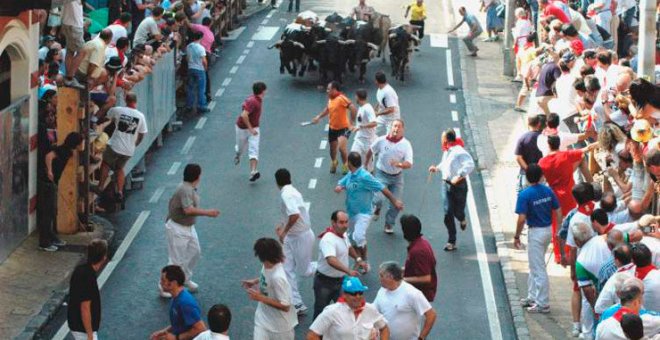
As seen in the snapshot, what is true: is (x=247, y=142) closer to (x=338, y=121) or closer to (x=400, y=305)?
(x=338, y=121)

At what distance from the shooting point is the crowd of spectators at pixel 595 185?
15.6 m

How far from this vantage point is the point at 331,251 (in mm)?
17359

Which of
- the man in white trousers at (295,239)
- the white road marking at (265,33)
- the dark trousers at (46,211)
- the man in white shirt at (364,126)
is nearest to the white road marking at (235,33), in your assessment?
the white road marking at (265,33)

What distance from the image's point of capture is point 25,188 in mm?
21812

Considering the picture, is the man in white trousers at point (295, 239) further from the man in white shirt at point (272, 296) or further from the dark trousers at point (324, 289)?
the man in white shirt at point (272, 296)

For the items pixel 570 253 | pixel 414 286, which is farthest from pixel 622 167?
pixel 414 286

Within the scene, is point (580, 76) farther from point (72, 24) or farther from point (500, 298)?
point (72, 24)

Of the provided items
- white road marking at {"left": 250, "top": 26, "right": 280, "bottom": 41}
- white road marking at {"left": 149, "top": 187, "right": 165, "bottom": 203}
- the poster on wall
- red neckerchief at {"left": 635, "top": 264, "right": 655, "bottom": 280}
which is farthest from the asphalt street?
white road marking at {"left": 250, "top": 26, "right": 280, "bottom": 41}

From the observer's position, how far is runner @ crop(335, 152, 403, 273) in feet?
66.7

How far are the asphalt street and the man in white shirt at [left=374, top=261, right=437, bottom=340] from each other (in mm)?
3352

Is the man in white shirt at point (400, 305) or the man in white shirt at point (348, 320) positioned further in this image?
the man in white shirt at point (400, 305)

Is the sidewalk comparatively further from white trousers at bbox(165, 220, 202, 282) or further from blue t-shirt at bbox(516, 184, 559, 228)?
white trousers at bbox(165, 220, 202, 282)

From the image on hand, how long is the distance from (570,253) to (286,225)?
356 centimetres

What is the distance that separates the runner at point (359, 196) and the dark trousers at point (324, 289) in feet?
8.56
